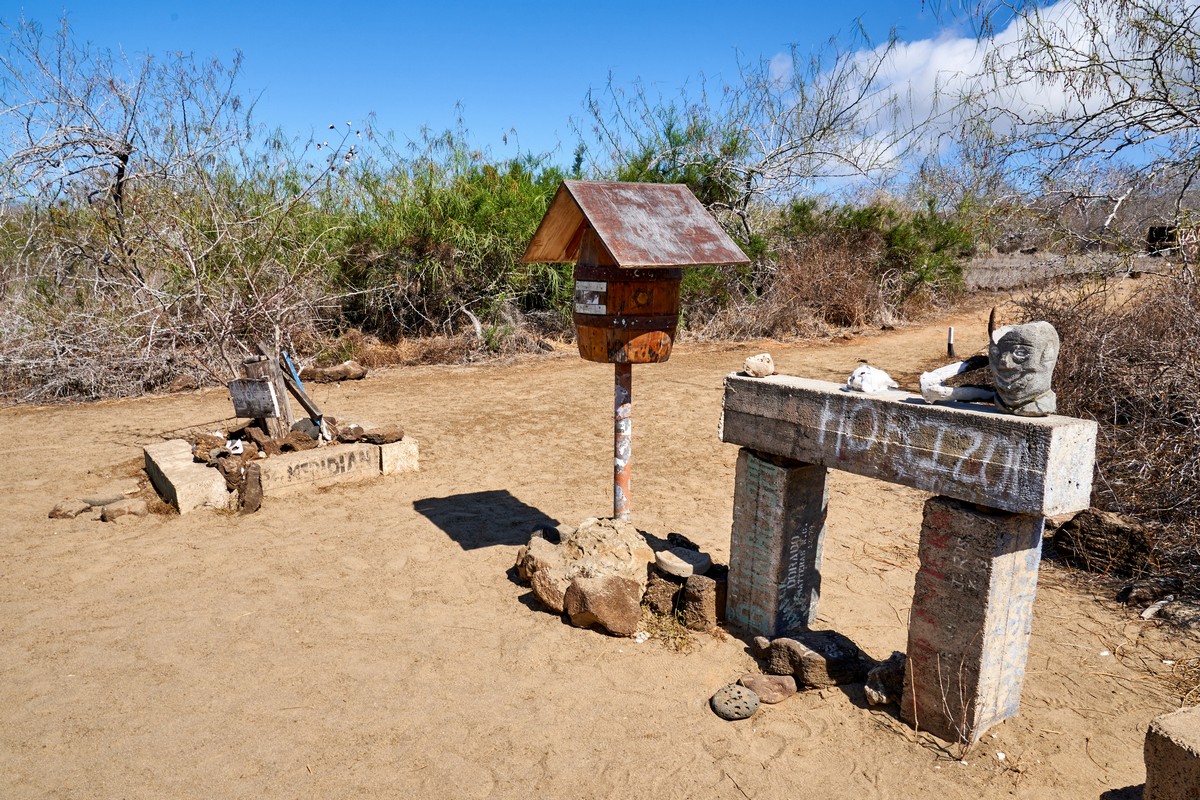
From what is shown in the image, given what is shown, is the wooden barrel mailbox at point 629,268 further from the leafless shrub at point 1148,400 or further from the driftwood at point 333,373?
the driftwood at point 333,373

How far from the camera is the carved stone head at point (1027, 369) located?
2.73 meters

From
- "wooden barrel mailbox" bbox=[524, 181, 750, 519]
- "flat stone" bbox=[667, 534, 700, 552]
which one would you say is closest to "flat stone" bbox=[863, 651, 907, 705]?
"flat stone" bbox=[667, 534, 700, 552]

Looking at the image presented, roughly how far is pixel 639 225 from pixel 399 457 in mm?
3558

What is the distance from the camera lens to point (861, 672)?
3596 millimetres

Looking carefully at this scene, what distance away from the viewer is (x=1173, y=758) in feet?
7.97

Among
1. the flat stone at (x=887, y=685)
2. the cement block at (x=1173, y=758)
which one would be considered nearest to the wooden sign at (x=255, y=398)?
the flat stone at (x=887, y=685)

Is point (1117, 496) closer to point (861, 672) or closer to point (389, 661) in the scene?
point (861, 672)

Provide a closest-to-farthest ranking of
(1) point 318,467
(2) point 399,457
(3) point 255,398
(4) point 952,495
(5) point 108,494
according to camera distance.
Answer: (4) point 952,495 → (5) point 108,494 → (1) point 318,467 → (3) point 255,398 → (2) point 399,457

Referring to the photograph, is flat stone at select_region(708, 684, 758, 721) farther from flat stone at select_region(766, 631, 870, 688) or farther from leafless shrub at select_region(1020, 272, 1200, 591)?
leafless shrub at select_region(1020, 272, 1200, 591)

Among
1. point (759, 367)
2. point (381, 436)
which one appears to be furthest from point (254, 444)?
point (759, 367)

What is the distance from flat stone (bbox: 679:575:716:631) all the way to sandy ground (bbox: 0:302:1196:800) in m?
0.15

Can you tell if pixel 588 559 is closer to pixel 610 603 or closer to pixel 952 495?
pixel 610 603

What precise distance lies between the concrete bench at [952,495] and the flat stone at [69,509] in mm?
5058

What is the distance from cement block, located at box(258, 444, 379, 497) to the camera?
6027 mm
